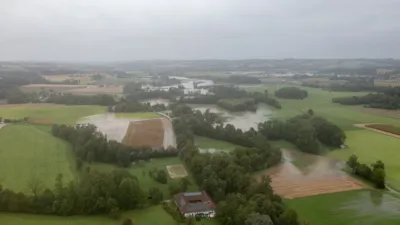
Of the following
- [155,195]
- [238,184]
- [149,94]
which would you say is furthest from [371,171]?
[149,94]

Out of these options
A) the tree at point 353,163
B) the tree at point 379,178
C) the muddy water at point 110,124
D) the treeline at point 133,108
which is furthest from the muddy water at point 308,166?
the treeline at point 133,108

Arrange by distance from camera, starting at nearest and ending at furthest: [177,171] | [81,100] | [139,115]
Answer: [177,171] → [139,115] → [81,100]

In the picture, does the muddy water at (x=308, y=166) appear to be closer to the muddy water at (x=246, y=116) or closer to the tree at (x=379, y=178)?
the tree at (x=379, y=178)

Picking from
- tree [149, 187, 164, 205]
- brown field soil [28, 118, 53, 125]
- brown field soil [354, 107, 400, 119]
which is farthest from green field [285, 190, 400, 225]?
brown field soil [28, 118, 53, 125]

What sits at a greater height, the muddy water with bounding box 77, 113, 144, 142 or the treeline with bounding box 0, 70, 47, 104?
the treeline with bounding box 0, 70, 47, 104

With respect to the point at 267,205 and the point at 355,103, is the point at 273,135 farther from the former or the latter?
the point at 355,103

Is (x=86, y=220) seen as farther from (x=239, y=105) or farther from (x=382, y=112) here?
(x=382, y=112)

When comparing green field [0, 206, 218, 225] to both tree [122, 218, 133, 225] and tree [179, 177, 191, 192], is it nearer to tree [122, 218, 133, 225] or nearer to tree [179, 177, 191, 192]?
tree [122, 218, 133, 225]
